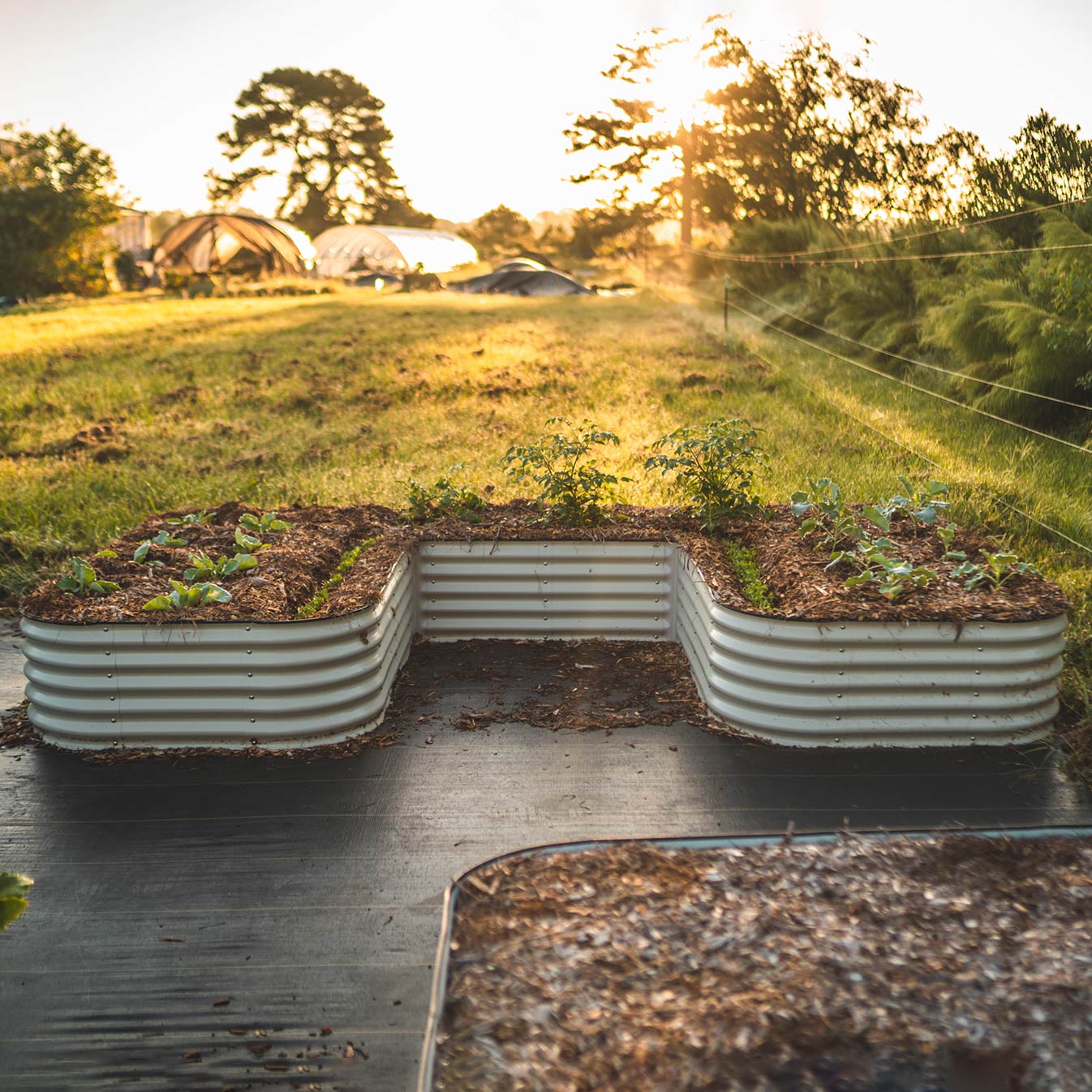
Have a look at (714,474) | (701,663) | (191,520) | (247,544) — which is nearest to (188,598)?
(247,544)

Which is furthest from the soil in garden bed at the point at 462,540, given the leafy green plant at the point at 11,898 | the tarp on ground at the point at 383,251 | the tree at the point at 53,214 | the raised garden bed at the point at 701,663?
the tarp on ground at the point at 383,251

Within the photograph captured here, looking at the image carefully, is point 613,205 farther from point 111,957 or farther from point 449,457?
point 111,957

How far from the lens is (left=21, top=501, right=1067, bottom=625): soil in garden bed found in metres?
3.71

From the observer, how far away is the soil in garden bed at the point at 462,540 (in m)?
3.71

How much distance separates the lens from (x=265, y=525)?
507 centimetres

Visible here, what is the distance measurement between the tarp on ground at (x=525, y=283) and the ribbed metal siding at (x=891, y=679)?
23.4 meters

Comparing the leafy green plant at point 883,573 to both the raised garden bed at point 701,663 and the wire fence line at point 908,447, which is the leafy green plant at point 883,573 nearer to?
the raised garden bed at point 701,663

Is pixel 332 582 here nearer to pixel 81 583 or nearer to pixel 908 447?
pixel 81 583

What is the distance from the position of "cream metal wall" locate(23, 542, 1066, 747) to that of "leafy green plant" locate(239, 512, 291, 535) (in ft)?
4.91

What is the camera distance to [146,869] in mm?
2930

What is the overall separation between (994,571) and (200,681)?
3.19 m

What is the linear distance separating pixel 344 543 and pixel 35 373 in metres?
9.67

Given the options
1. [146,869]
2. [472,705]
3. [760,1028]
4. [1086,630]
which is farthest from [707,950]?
[1086,630]

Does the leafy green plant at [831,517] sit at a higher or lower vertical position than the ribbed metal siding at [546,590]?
higher
